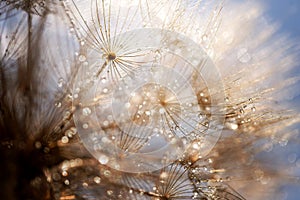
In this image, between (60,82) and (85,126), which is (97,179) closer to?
(85,126)

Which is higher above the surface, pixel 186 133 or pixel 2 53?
pixel 2 53

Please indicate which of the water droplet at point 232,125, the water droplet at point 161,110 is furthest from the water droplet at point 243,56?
the water droplet at point 161,110

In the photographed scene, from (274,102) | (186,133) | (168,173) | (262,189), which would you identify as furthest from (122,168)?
(274,102)

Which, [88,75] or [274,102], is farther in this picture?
[274,102]

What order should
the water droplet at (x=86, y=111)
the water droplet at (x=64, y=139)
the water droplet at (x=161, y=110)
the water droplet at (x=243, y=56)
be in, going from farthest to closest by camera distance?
the water droplet at (x=243, y=56) → the water droplet at (x=161, y=110) → the water droplet at (x=86, y=111) → the water droplet at (x=64, y=139)

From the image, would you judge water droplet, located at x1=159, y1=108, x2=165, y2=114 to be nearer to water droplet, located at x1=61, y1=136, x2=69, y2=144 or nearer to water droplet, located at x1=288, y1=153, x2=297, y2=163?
water droplet, located at x1=61, y1=136, x2=69, y2=144

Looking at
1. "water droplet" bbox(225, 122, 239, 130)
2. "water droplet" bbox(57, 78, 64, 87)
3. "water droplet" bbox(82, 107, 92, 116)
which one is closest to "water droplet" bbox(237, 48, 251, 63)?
"water droplet" bbox(225, 122, 239, 130)

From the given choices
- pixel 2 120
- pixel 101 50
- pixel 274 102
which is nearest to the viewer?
pixel 2 120

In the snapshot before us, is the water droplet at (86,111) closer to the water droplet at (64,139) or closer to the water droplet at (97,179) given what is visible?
the water droplet at (64,139)

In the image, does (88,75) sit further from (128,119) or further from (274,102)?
(274,102)

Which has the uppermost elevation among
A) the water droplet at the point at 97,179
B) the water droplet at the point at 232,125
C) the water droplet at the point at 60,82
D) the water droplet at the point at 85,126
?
the water droplet at the point at 60,82

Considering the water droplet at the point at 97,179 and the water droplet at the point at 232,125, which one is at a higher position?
the water droplet at the point at 232,125
